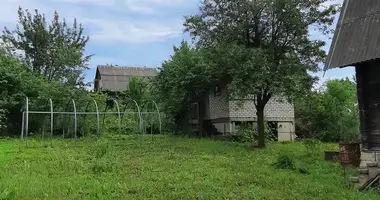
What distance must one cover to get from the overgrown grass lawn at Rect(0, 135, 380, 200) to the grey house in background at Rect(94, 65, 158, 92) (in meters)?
23.1

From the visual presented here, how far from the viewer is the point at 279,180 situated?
8.98 meters

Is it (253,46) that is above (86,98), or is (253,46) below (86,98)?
above

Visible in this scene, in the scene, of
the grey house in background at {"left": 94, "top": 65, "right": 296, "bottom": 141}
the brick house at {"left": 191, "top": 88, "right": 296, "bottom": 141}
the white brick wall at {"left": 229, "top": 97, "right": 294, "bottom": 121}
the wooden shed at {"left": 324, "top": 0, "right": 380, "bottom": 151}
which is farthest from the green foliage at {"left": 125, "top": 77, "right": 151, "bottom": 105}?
the wooden shed at {"left": 324, "top": 0, "right": 380, "bottom": 151}

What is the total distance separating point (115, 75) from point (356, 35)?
31.1m

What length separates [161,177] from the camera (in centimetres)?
898

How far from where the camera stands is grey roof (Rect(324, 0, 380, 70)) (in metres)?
8.85

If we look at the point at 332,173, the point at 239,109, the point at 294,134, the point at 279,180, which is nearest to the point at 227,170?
the point at 279,180

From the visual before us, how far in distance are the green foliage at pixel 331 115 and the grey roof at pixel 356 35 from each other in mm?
11130

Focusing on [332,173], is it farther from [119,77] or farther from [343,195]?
[119,77]

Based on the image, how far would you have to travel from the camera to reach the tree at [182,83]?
21312 mm

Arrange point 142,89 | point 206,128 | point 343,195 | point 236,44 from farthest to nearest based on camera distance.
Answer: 1. point 142,89
2. point 206,128
3. point 236,44
4. point 343,195

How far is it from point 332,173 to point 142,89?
21.6 meters

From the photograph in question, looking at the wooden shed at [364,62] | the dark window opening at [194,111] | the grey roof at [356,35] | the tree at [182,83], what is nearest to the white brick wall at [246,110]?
the tree at [182,83]

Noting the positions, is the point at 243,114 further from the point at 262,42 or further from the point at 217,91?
the point at 262,42
